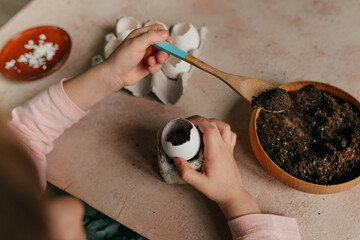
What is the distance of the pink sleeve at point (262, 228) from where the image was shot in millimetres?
722

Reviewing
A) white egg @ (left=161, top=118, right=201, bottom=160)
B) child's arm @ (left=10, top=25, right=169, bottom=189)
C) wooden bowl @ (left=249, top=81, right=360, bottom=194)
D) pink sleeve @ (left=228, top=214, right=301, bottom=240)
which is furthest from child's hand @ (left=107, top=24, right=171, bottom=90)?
pink sleeve @ (left=228, top=214, right=301, bottom=240)

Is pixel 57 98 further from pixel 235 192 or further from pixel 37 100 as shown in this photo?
pixel 235 192

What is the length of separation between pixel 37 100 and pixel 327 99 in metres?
0.92

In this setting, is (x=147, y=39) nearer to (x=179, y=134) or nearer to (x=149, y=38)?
(x=149, y=38)

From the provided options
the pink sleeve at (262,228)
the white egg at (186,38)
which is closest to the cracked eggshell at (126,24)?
the white egg at (186,38)

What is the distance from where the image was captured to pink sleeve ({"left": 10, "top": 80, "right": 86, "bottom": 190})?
2.82ft

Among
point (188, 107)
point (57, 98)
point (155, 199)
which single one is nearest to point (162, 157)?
point (155, 199)

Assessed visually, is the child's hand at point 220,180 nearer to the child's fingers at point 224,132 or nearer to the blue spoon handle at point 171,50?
the child's fingers at point 224,132

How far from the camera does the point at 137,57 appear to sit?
0.86m

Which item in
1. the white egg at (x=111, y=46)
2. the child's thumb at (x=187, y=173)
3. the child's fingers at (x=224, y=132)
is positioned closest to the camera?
the child's thumb at (x=187, y=173)

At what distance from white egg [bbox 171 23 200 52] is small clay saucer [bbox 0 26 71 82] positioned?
44 cm

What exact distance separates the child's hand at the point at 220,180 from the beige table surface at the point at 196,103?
62 mm

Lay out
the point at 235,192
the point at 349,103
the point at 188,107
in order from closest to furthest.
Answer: the point at 235,192 < the point at 349,103 < the point at 188,107

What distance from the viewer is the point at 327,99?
34.3 inches
